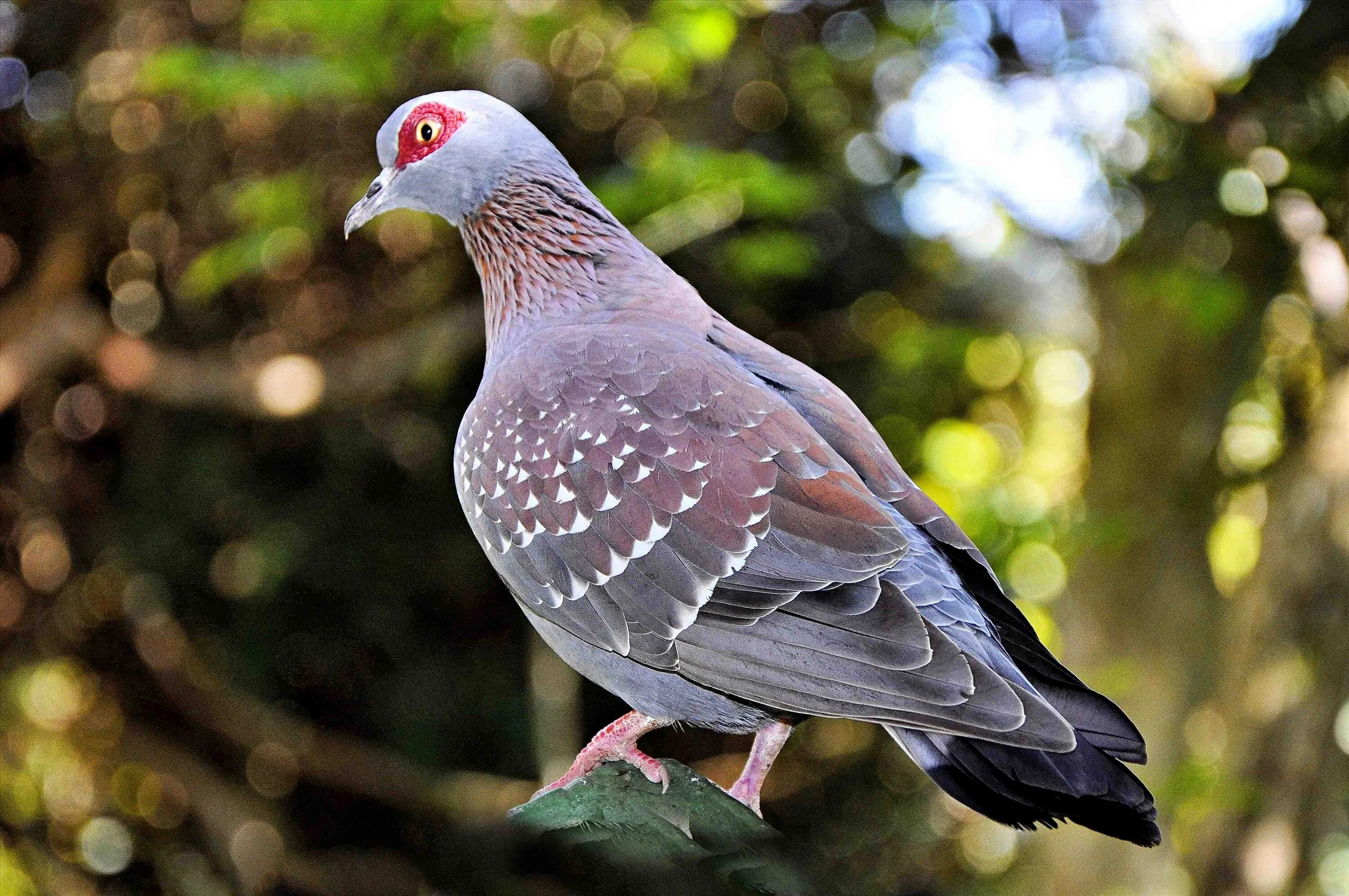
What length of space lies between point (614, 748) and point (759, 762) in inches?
9.9

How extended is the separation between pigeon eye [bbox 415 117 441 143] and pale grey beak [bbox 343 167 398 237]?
8 cm

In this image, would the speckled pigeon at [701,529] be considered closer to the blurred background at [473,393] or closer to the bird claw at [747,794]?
the bird claw at [747,794]

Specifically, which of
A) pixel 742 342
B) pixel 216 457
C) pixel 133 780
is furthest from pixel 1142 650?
pixel 133 780

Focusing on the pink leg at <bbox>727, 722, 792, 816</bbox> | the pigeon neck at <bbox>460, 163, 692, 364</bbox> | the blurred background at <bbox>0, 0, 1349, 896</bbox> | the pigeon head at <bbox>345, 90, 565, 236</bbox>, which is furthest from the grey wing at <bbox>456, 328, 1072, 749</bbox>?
the blurred background at <bbox>0, 0, 1349, 896</bbox>

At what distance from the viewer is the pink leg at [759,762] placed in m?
1.89

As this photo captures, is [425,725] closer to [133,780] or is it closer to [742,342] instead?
[133,780]

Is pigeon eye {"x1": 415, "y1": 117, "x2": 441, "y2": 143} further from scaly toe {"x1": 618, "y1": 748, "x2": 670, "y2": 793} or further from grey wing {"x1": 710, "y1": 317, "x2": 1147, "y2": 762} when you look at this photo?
scaly toe {"x1": 618, "y1": 748, "x2": 670, "y2": 793}

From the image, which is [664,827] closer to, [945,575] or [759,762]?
[759,762]

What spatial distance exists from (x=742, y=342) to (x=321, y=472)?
3780 millimetres

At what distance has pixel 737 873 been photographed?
→ 1.36 metres

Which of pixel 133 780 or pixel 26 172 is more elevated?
pixel 26 172

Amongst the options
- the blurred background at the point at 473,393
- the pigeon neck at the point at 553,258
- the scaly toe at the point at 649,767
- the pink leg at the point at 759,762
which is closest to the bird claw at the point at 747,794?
the pink leg at the point at 759,762

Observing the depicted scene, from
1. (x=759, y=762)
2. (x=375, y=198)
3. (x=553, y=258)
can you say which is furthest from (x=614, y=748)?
(x=375, y=198)

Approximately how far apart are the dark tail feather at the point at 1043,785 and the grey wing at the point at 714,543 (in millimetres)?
48
